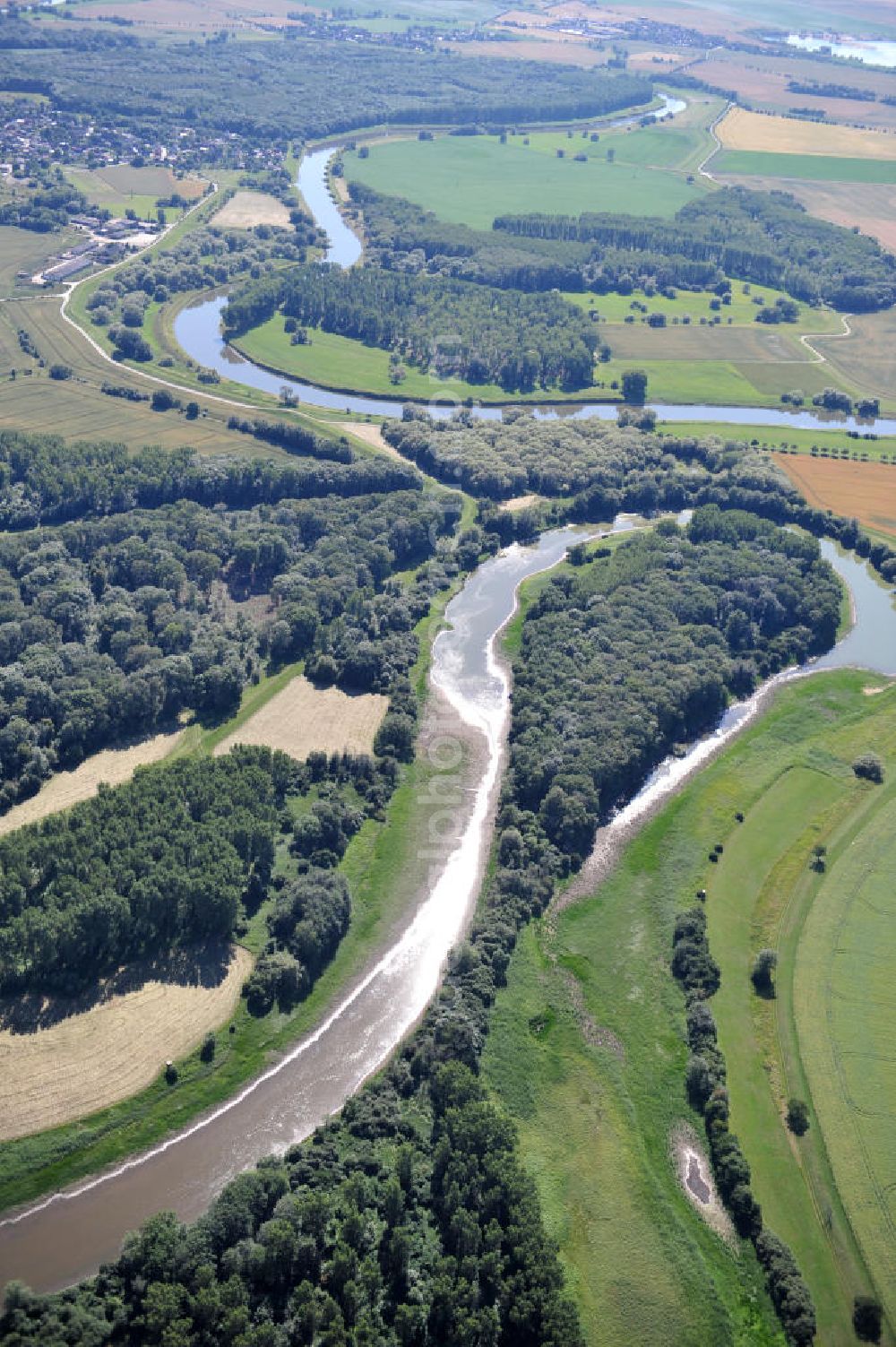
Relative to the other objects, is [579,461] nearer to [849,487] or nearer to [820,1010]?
[849,487]

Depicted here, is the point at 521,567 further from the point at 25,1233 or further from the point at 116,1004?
the point at 25,1233

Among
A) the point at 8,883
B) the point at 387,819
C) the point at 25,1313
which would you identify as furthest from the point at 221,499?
the point at 25,1313

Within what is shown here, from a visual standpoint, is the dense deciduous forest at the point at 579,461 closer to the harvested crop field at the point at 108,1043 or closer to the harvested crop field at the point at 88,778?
the harvested crop field at the point at 88,778

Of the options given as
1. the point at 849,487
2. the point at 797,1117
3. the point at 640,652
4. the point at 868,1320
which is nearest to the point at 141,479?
the point at 640,652

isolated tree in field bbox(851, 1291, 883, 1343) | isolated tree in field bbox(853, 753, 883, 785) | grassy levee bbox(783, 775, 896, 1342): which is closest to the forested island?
isolated tree in field bbox(851, 1291, 883, 1343)

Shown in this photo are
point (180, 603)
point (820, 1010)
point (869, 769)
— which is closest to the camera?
point (820, 1010)

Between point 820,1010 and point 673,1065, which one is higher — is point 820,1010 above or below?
above
